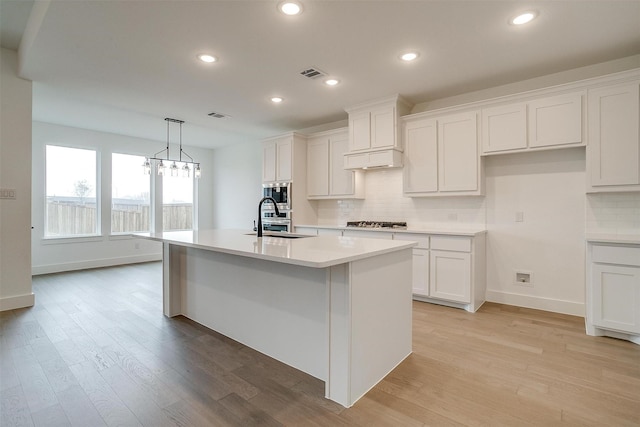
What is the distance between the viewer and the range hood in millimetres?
4086

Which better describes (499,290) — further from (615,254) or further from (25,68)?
(25,68)

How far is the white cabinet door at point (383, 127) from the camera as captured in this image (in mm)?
4055

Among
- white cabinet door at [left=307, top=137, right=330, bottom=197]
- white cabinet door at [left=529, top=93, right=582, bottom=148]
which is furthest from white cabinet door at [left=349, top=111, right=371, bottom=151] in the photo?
white cabinet door at [left=529, top=93, right=582, bottom=148]

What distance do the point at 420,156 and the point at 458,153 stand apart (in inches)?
18.3

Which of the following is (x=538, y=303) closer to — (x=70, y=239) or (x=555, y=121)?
(x=555, y=121)

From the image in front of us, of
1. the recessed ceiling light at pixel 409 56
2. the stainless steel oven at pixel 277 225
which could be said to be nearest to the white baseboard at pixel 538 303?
the recessed ceiling light at pixel 409 56

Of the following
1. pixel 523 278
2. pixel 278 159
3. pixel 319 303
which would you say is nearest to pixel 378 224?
pixel 523 278

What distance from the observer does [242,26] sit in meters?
2.47

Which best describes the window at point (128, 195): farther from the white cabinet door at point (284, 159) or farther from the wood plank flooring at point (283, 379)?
the wood plank flooring at point (283, 379)

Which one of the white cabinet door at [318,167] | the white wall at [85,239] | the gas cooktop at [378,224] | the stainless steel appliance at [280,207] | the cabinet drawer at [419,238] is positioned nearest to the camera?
the cabinet drawer at [419,238]

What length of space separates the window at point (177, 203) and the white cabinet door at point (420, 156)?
4865mm

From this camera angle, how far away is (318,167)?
5.19 metres

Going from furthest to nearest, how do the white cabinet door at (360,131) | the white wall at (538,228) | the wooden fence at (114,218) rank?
the wooden fence at (114,218), the white cabinet door at (360,131), the white wall at (538,228)

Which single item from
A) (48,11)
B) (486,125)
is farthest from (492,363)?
(48,11)
